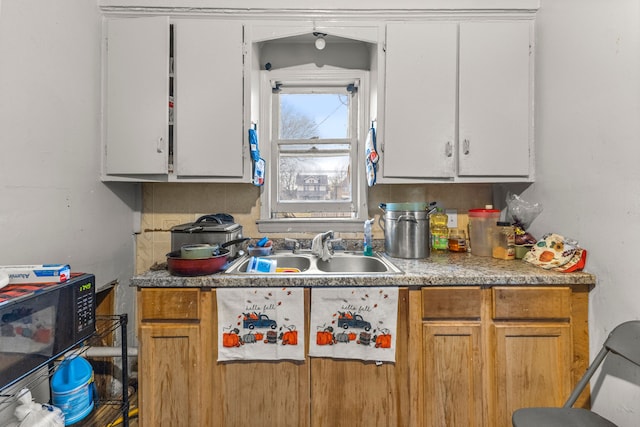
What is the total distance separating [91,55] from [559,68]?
8.09 ft

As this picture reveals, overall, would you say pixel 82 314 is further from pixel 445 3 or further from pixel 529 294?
pixel 445 3

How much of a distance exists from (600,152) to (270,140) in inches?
70.2

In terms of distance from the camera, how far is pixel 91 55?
154cm

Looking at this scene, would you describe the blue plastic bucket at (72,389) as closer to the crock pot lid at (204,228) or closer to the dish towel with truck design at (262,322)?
the dish towel with truck design at (262,322)

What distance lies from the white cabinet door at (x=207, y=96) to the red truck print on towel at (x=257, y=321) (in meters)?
0.84

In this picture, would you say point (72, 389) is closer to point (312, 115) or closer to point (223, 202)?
point (223, 202)

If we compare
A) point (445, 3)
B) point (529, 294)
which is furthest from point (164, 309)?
point (445, 3)

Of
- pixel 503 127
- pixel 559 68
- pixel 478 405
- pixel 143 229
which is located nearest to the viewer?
pixel 478 405

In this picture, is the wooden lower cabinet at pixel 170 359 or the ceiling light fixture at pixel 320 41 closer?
the wooden lower cabinet at pixel 170 359

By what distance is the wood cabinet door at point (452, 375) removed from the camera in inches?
51.1

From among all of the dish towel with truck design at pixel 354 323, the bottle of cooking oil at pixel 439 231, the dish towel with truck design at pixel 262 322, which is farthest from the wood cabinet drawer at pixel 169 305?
the bottle of cooking oil at pixel 439 231

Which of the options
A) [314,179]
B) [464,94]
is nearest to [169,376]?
[314,179]

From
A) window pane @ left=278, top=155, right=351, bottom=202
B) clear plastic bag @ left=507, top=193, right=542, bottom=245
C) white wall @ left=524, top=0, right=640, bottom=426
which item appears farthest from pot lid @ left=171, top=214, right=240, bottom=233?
white wall @ left=524, top=0, right=640, bottom=426

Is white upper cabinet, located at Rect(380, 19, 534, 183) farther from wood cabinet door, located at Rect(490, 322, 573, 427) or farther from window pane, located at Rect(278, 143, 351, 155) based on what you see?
wood cabinet door, located at Rect(490, 322, 573, 427)
